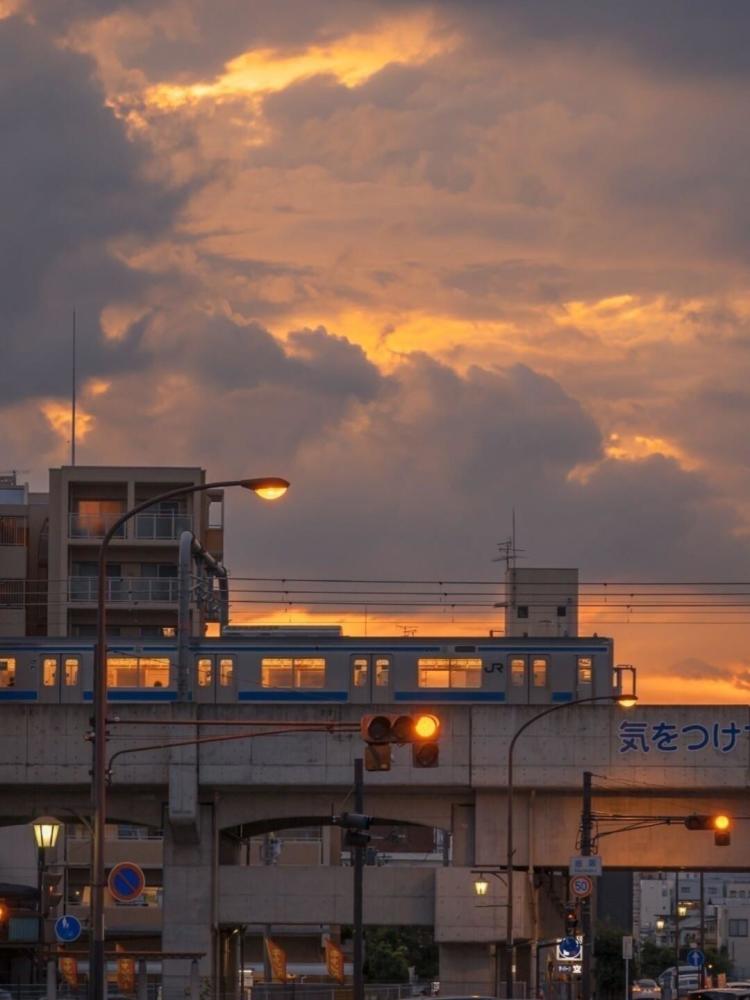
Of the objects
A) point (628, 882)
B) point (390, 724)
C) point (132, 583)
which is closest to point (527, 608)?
point (628, 882)

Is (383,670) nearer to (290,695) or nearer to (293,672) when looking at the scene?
(293,672)

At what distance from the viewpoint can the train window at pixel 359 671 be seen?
67.3 m

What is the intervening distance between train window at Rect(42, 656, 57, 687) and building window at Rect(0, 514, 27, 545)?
3211 centimetres

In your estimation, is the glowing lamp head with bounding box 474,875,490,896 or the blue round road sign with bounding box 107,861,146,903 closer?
the blue round road sign with bounding box 107,861,146,903

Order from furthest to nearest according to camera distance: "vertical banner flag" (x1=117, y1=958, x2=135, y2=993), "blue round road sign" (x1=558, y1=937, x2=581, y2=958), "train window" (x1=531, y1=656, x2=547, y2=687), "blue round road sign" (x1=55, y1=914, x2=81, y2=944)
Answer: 1. "train window" (x1=531, y1=656, x2=547, y2=687)
2. "blue round road sign" (x1=558, y1=937, x2=581, y2=958)
3. "vertical banner flag" (x1=117, y1=958, x2=135, y2=993)
4. "blue round road sign" (x1=55, y1=914, x2=81, y2=944)

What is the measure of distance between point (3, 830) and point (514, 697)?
27649 mm

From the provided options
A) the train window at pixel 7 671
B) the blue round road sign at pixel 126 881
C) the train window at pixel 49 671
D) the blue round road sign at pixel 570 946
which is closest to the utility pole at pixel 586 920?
the blue round road sign at pixel 570 946

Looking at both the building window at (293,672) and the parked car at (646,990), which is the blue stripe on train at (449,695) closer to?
the building window at (293,672)

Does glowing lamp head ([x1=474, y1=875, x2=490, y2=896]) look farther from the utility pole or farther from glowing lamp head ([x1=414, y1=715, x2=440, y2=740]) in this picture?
glowing lamp head ([x1=414, y1=715, x2=440, y2=740])

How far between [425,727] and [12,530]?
255ft

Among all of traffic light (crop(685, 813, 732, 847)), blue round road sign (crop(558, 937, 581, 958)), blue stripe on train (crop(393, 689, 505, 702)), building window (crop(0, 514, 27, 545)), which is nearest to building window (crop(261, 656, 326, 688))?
blue stripe on train (crop(393, 689, 505, 702))

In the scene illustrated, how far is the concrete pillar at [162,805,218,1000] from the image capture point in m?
61.5

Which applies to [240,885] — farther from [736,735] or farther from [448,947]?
[736,735]

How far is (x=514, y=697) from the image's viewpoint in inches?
2648
